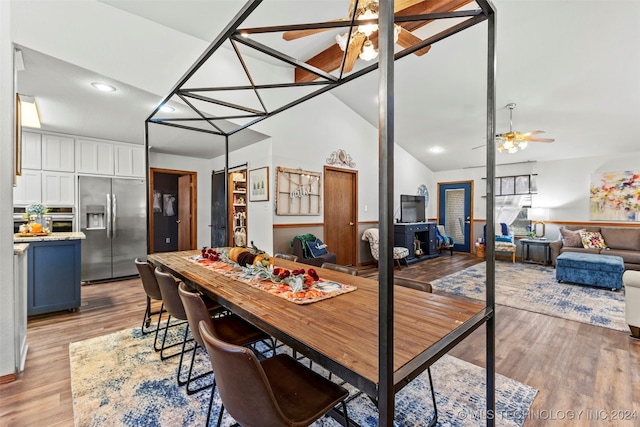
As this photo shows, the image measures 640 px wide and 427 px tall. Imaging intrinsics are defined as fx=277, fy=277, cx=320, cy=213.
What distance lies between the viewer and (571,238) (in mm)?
5418

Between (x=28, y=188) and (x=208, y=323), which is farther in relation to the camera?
(x=28, y=188)

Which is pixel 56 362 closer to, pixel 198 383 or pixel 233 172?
pixel 198 383

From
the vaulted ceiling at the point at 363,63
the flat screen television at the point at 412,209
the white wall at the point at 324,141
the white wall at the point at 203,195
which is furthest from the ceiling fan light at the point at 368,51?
the white wall at the point at 203,195

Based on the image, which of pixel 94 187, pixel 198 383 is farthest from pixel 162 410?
pixel 94 187

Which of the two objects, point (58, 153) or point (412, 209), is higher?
point (58, 153)

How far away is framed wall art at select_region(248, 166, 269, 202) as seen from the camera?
4406 mm

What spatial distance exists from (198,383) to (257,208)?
10.1 feet

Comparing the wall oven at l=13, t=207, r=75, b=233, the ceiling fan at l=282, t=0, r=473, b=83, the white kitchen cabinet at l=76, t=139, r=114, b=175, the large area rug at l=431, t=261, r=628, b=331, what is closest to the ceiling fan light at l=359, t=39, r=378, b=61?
the ceiling fan at l=282, t=0, r=473, b=83

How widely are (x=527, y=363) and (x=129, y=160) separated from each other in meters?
5.82

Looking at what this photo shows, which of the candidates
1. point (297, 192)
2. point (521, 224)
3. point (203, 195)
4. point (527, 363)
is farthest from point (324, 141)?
point (521, 224)

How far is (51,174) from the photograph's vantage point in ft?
13.3

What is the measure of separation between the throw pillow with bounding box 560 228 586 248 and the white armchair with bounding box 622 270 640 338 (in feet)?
11.3

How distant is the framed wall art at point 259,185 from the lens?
4406 mm

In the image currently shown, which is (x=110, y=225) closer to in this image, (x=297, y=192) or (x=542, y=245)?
(x=297, y=192)
